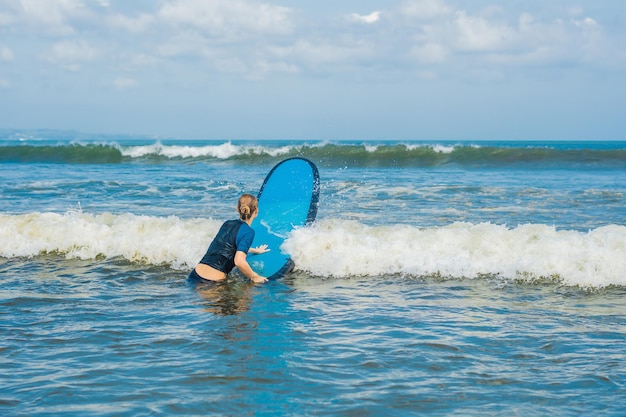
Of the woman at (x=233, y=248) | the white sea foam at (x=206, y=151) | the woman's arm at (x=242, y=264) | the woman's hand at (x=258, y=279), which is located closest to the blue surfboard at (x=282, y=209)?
the woman's hand at (x=258, y=279)

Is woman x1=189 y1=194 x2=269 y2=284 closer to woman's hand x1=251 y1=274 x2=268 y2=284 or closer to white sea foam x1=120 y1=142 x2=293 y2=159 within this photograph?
woman's hand x1=251 y1=274 x2=268 y2=284

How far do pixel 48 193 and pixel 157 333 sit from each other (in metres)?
12.4

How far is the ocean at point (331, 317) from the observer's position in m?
4.13

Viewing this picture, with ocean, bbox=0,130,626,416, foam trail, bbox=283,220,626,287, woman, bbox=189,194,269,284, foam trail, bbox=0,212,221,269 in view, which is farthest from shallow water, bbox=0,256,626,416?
foam trail, bbox=0,212,221,269

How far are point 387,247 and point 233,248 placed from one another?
2144 millimetres

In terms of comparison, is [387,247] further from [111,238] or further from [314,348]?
[111,238]

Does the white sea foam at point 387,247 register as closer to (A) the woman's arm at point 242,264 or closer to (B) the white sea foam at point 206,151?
(A) the woman's arm at point 242,264

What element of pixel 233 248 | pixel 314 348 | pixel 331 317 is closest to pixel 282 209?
pixel 233 248

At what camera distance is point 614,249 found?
25.6 ft

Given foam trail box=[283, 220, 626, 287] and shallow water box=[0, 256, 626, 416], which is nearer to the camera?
shallow water box=[0, 256, 626, 416]

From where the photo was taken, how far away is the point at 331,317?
19.6 ft

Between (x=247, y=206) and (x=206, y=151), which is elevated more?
(x=206, y=151)

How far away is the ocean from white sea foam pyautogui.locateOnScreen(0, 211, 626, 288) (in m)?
0.02

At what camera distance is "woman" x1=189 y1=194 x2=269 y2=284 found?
7074 millimetres
